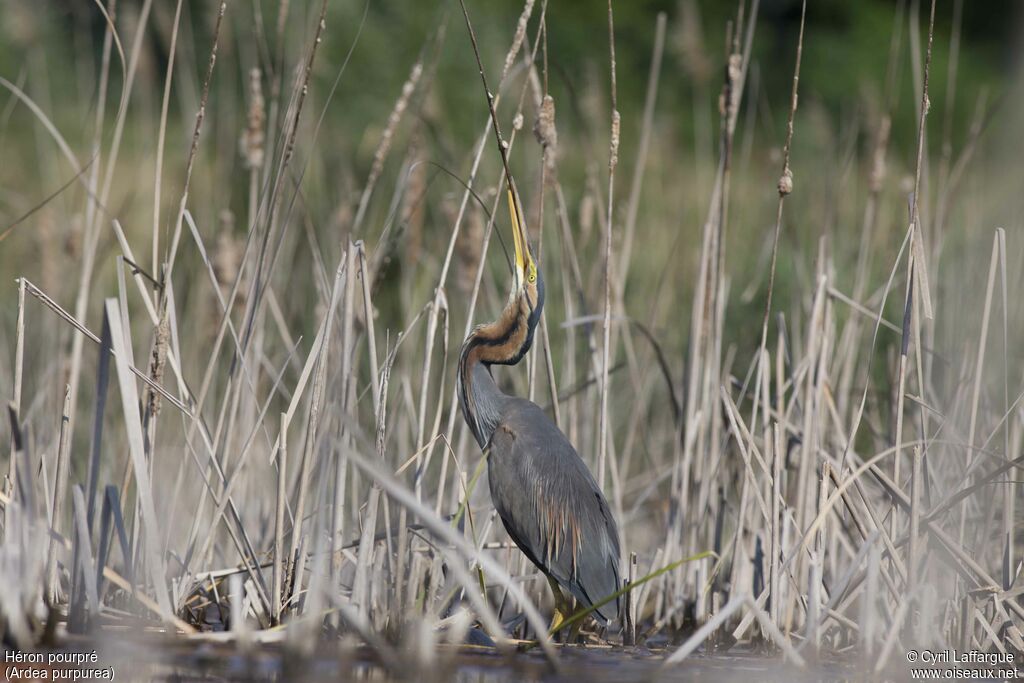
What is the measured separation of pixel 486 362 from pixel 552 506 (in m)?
0.52

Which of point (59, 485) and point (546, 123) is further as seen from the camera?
point (546, 123)

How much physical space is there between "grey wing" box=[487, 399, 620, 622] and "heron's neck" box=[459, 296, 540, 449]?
3.7 inches

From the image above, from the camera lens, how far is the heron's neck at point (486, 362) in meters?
3.40

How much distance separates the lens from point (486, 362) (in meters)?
3.53

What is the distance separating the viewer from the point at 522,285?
3404 mm

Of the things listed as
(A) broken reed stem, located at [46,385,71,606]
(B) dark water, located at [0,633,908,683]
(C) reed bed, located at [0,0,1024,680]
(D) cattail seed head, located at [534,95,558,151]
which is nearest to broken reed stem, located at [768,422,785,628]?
(C) reed bed, located at [0,0,1024,680]

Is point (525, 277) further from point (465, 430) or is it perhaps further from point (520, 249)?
point (465, 430)

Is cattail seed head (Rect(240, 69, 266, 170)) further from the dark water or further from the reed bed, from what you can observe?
the dark water

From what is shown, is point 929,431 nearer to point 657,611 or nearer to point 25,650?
point 657,611

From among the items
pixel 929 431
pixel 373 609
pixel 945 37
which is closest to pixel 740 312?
pixel 929 431

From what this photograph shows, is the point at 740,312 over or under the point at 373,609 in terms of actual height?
over

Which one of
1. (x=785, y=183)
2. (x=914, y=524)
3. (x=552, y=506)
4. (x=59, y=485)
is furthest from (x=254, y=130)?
(x=914, y=524)

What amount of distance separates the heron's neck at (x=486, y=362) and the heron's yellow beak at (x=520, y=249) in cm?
8

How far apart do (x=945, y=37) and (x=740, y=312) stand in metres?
16.0
